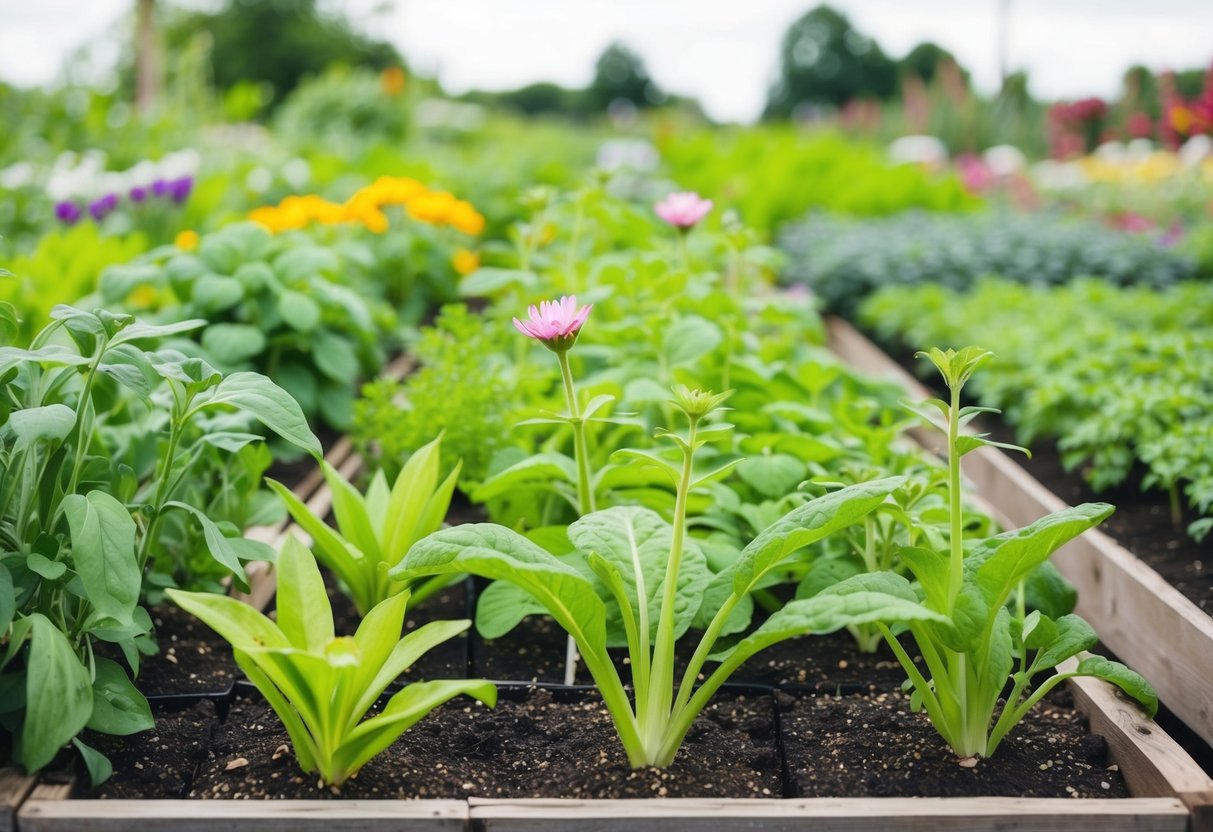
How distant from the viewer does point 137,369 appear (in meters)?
1.46

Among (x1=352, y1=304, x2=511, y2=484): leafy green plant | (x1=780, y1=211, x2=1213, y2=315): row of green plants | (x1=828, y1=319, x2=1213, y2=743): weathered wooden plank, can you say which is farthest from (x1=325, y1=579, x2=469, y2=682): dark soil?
(x1=780, y1=211, x2=1213, y2=315): row of green plants

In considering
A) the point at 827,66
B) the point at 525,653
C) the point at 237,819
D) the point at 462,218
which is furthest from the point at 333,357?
the point at 827,66

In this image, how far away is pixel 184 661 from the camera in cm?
184

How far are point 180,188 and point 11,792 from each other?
3.02 metres

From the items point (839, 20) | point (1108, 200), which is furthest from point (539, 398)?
point (839, 20)

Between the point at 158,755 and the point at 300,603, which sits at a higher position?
the point at 300,603

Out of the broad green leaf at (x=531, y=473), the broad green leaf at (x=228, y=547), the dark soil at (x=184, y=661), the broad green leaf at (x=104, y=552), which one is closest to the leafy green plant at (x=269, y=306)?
the dark soil at (x=184, y=661)

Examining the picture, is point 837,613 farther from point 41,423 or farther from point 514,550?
point 41,423

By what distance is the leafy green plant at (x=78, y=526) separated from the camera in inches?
52.3

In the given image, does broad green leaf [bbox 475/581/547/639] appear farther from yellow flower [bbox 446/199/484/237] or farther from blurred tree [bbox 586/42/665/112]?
blurred tree [bbox 586/42/665/112]

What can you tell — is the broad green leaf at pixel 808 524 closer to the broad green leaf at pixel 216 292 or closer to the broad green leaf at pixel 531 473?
the broad green leaf at pixel 531 473

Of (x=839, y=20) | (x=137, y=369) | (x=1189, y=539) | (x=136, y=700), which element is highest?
(x=839, y=20)

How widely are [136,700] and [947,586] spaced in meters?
1.16

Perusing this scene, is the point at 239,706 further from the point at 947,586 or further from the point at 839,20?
the point at 839,20
